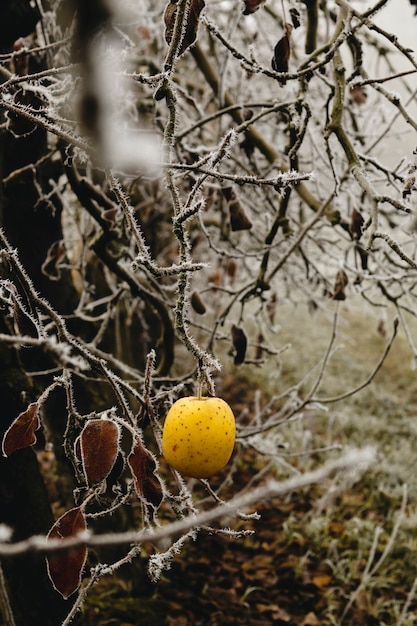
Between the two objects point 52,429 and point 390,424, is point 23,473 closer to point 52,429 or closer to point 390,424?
point 52,429

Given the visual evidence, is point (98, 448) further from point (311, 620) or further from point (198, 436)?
point (311, 620)

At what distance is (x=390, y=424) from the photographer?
7.06 m

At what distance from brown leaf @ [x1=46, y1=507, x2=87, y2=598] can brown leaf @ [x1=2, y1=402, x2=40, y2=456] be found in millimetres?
175

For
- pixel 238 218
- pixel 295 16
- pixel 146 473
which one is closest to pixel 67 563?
pixel 146 473

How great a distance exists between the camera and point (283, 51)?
53.3 inches

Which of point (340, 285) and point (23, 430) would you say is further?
point (340, 285)

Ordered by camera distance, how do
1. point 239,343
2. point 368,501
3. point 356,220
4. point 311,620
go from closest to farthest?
point 356,220 < point 239,343 < point 311,620 < point 368,501

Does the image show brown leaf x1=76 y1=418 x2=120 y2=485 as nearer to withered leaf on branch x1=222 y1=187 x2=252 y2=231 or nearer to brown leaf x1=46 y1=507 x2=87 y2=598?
brown leaf x1=46 y1=507 x2=87 y2=598

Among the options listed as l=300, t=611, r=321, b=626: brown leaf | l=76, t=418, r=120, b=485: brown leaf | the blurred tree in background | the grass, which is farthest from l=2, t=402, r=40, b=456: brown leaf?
l=300, t=611, r=321, b=626: brown leaf

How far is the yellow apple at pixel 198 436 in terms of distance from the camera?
0.92 m

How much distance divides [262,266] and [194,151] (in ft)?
1.76

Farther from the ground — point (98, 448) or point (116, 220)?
point (116, 220)

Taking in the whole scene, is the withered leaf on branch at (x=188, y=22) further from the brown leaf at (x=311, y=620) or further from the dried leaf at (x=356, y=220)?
the brown leaf at (x=311, y=620)

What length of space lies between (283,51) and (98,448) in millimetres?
1043
